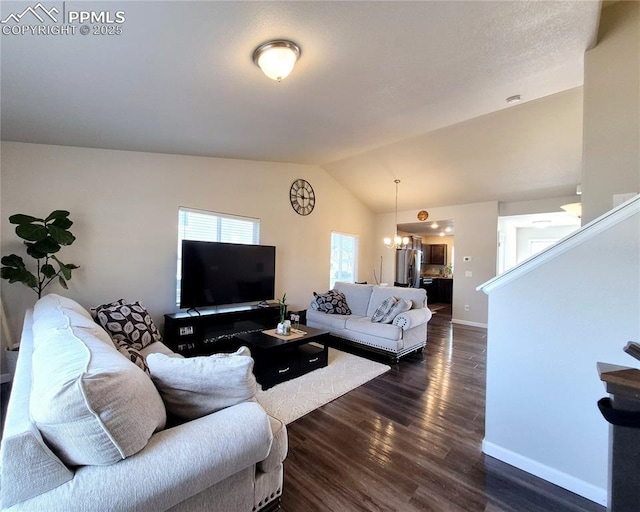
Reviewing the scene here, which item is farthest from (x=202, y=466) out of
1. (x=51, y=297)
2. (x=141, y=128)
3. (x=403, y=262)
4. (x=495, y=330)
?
(x=403, y=262)

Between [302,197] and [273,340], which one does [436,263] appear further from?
[273,340]

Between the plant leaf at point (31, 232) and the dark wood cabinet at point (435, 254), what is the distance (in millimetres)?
9482

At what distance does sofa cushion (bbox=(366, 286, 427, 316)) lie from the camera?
414 cm

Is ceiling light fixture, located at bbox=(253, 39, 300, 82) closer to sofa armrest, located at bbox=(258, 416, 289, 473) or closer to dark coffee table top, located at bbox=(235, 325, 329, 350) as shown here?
sofa armrest, located at bbox=(258, 416, 289, 473)

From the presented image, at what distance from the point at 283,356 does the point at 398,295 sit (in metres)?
2.05

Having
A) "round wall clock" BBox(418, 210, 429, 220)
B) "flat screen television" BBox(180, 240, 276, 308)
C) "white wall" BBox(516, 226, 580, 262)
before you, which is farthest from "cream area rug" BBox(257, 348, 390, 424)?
"white wall" BBox(516, 226, 580, 262)

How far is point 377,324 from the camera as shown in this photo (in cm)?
386

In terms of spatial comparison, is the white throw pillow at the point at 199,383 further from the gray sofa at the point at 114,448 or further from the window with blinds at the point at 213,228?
the window with blinds at the point at 213,228

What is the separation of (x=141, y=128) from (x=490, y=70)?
3.39 meters

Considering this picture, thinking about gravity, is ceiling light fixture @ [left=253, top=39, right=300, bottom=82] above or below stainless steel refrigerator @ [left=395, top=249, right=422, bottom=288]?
above

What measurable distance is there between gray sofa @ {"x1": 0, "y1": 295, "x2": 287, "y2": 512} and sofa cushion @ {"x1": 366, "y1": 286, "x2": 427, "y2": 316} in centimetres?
338

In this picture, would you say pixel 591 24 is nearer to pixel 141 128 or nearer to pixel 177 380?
pixel 177 380

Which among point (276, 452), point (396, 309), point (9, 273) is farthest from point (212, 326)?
point (276, 452)

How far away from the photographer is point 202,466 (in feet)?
3.25
